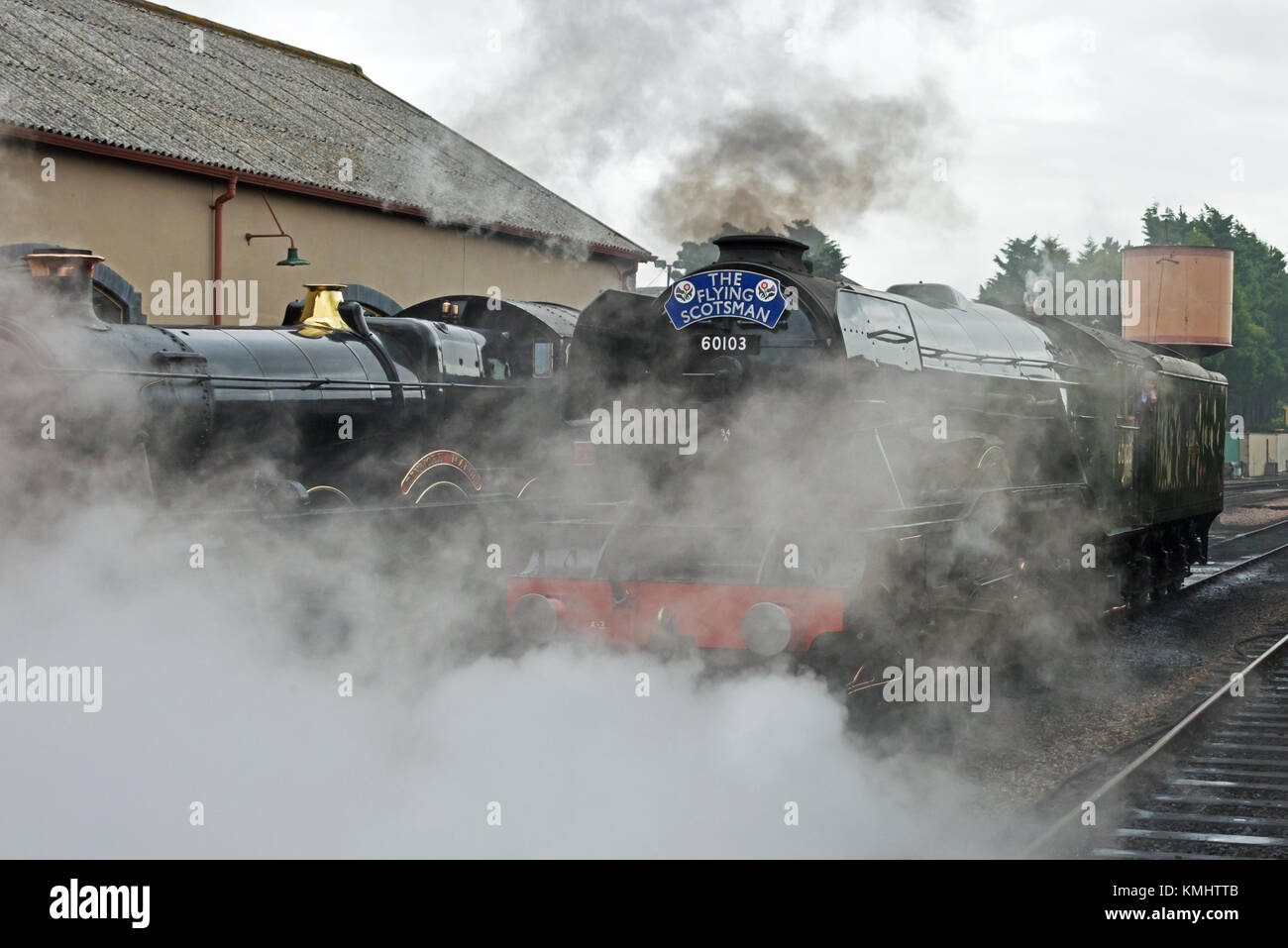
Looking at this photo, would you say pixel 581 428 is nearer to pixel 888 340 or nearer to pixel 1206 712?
pixel 888 340

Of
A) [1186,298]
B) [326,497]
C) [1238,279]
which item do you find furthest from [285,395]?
[1238,279]

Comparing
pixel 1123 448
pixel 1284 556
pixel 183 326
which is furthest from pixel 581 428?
pixel 1284 556

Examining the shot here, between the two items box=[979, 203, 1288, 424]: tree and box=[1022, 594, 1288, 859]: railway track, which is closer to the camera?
box=[1022, 594, 1288, 859]: railway track

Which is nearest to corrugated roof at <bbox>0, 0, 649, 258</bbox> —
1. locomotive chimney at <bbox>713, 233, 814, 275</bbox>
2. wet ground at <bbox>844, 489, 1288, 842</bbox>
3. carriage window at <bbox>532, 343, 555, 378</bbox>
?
carriage window at <bbox>532, 343, 555, 378</bbox>

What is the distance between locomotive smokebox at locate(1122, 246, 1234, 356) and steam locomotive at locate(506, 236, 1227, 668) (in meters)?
12.3

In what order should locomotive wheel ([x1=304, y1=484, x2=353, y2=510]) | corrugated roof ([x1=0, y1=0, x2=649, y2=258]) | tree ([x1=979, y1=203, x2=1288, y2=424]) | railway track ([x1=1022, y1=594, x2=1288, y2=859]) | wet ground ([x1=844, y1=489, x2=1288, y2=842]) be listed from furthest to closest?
tree ([x1=979, y1=203, x2=1288, y2=424]) → corrugated roof ([x1=0, y1=0, x2=649, y2=258]) → locomotive wheel ([x1=304, y1=484, x2=353, y2=510]) → wet ground ([x1=844, y1=489, x2=1288, y2=842]) → railway track ([x1=1022, y1=594, x2=1288, y2=859])

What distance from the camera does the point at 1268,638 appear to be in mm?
10609

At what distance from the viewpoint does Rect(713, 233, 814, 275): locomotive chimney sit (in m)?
7.42

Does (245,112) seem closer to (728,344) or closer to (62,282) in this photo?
(62,282)

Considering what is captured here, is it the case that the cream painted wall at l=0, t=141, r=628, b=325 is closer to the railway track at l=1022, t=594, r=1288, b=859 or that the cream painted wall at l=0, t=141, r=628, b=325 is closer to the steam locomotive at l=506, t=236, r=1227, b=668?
the steam locomotive at l=506, t=236, r=1227, b=668

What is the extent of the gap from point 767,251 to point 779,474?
133 centimetres

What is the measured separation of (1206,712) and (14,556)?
680 centimetres

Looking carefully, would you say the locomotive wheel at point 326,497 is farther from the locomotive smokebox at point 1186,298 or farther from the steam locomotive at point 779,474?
the locomotive smokebox at point 1186,298

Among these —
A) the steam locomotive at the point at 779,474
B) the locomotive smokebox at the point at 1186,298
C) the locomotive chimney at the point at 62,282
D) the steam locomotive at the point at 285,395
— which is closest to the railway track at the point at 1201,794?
the steam locomotive at the point at 779,474
